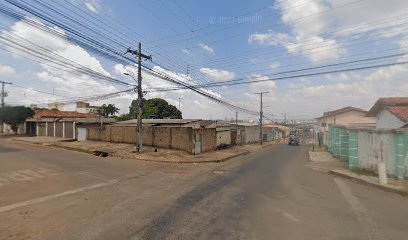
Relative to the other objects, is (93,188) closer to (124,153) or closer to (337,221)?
(337,221)

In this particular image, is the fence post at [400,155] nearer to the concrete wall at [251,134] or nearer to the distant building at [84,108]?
the concrete wall at [251,134]

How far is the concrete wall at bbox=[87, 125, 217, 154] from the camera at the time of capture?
87.4ft

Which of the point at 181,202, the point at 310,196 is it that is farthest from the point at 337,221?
the point at 181,202

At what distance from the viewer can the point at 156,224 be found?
7.53 m

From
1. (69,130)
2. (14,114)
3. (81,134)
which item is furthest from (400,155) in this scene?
(14,114)

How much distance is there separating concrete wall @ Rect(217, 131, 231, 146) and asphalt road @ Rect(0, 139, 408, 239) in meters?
17.1

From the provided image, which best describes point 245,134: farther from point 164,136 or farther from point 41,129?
point 41,129

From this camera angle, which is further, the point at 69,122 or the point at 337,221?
the point at 69,122

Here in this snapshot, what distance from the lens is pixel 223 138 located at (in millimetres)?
34000

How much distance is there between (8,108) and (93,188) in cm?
4436

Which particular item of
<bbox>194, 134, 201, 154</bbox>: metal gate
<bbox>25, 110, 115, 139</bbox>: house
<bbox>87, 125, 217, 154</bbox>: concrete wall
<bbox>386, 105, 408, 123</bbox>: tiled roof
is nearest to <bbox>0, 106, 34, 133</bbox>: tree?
<bbox>25, 110, 115, 139</bbox>: house

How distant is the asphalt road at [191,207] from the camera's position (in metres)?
7.14

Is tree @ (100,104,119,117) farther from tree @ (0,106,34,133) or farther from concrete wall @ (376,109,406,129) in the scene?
concrete wall @ (376,109,406,129)

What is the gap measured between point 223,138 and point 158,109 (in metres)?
35.9
